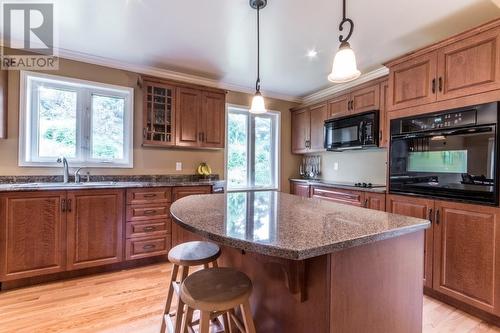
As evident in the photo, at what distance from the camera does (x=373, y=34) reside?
7.73 feet

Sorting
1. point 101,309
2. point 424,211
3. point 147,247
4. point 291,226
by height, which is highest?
point 291,226

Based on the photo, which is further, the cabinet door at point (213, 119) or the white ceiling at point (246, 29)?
the cabinet door at point (213, 119)

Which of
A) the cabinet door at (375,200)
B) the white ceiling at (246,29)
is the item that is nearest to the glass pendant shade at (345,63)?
the white ceiling at (246,29)

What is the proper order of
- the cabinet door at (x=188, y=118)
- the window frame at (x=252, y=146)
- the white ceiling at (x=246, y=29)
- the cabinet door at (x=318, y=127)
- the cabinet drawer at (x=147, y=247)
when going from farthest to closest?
1. the window frame at (x=252, y=146)
2. the cabinet door at (x=318, y=127)
3. the cabinet door at (x=188, y=118)
4. the cabinet drawer at (x=147, y=247)
5. the white ceiling at (x=246, y=29)

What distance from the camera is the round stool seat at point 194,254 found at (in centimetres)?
144

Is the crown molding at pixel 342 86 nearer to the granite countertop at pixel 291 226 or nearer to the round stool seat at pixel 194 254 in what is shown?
the granite countertop at pixel 291 226

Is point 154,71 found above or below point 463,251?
above

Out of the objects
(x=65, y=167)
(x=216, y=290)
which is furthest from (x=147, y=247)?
(x=216, y=290)

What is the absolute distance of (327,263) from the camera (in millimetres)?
936

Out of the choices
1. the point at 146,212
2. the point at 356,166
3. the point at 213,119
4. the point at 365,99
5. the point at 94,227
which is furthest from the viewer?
the point at 356,166

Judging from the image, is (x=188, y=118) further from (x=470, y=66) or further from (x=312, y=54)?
(x=470, y=66)

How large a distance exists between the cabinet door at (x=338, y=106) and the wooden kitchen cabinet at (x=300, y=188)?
3.73ft

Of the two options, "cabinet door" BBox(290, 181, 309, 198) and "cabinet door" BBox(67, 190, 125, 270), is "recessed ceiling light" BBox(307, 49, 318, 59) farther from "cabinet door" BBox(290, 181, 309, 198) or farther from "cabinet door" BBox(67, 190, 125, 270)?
"cabinet door" BBox(67, 190, 125, 270)

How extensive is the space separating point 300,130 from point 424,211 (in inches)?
96.5
